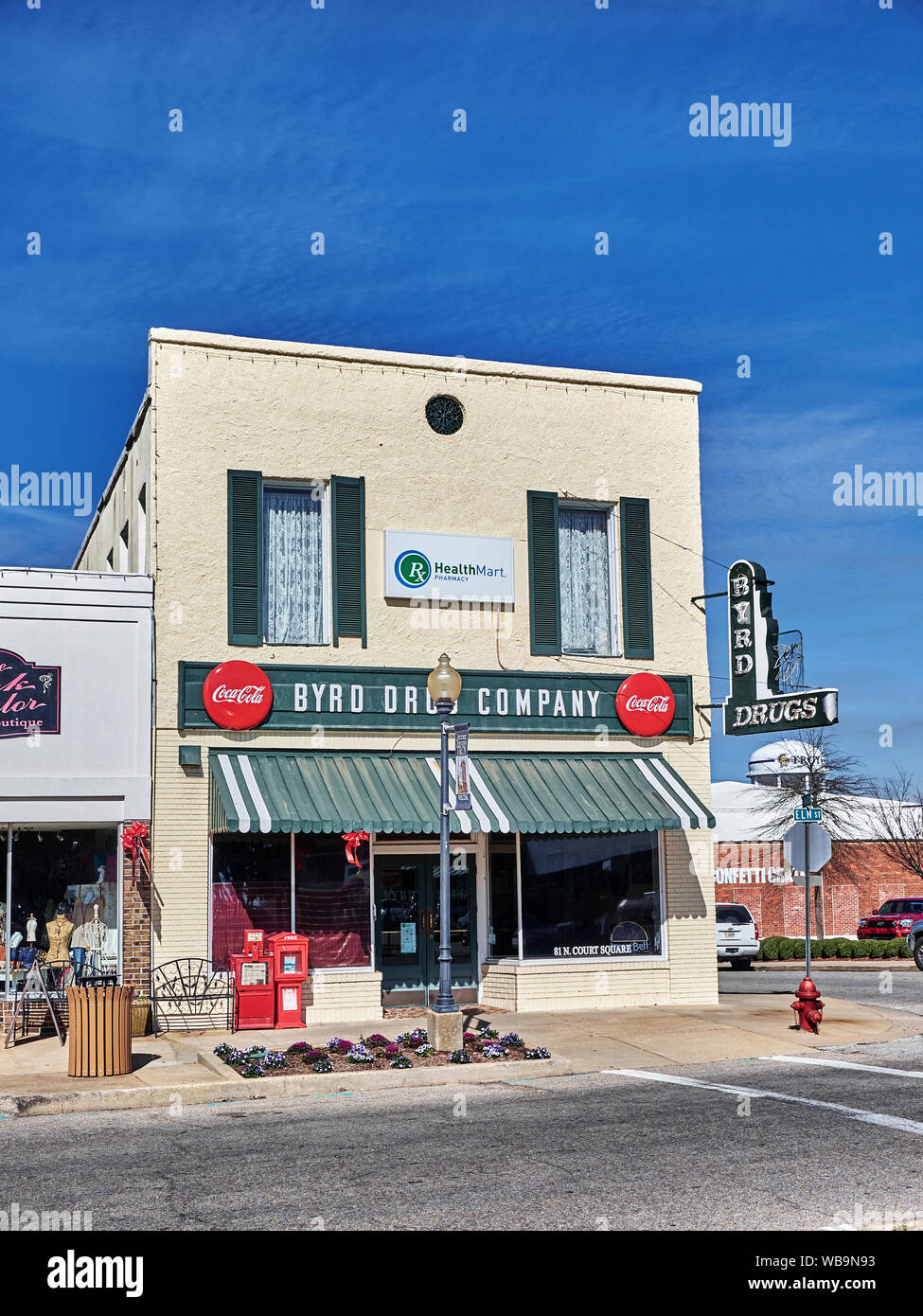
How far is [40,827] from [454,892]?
6198 mm

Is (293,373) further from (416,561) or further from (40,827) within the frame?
(40,827)

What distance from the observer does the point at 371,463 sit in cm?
2103

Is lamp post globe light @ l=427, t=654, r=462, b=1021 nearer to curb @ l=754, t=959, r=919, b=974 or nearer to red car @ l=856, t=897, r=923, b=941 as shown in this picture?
curb @ l=754, t=959, r=919, b=974

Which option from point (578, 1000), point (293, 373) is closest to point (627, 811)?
point (578, 1000)

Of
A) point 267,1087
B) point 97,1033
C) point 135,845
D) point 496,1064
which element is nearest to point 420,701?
point 135,845

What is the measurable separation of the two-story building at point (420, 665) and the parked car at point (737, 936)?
12964 millimetres

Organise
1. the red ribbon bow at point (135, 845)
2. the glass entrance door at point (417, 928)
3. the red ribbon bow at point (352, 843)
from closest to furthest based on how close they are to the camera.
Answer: the red ribbon bow at point (135, 845)
the red ribbon bow at point (352, 843)
the glass entrance door at point (417, 928)

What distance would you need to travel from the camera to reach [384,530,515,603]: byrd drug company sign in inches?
825

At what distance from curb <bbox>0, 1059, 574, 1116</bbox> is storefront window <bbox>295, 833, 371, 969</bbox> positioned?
15.0 ft

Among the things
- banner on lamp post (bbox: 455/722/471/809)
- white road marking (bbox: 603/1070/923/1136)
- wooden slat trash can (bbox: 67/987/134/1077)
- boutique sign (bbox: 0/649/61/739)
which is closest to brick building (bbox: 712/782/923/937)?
banner on lamp post (bbox: 455/722/471/809)

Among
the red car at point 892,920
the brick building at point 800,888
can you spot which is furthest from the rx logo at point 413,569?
the brick building at point 800,888

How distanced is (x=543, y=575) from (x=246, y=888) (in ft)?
21.5

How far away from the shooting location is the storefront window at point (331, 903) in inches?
782

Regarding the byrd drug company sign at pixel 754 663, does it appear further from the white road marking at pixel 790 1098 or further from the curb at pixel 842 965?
the curb at pixel 842 965
